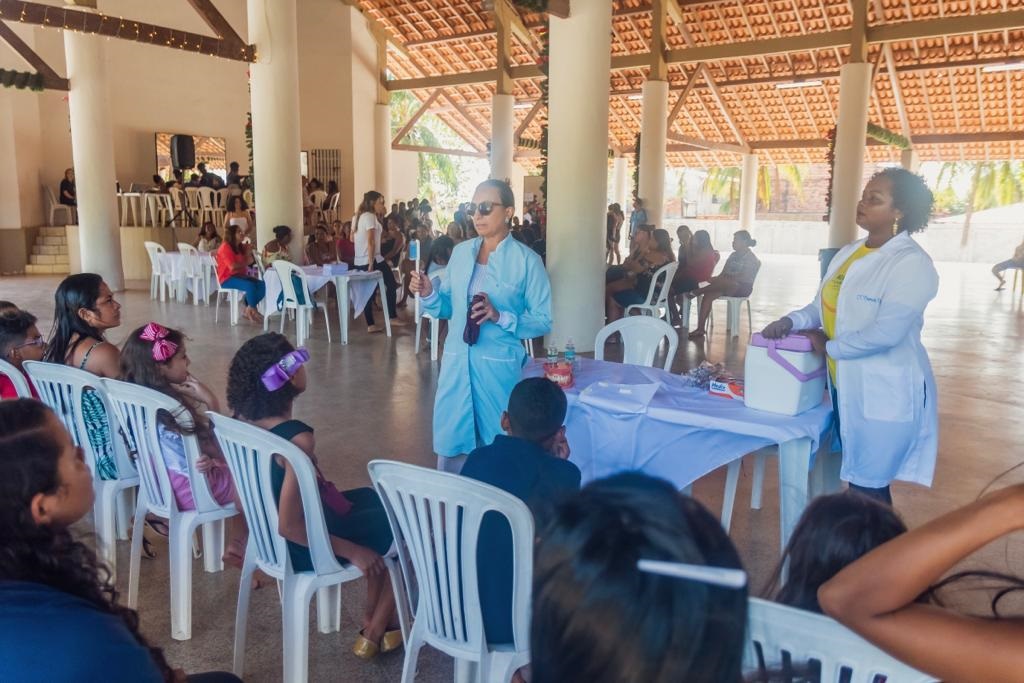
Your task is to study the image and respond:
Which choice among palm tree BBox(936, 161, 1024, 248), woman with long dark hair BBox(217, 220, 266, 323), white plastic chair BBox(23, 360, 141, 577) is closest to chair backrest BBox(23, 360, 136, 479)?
white plastic chair BBox(23, 360, 141, 577)

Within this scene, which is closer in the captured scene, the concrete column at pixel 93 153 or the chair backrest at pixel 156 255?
the chair backrest at pixel 156 255

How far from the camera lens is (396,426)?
4867mm

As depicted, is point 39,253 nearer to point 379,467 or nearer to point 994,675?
point 379,467

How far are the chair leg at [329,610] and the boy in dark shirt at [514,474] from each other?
835mm

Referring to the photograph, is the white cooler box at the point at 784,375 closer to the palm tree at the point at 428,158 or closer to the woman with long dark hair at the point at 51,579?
the woman with long dark hair at the point at 51,579

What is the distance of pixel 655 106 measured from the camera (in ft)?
44.1

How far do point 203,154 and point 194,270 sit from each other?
8365mm

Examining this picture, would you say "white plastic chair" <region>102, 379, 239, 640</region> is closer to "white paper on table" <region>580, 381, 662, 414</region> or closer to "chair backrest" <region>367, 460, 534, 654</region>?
"chair backrest" <region>367, 460, 534, 654</region>

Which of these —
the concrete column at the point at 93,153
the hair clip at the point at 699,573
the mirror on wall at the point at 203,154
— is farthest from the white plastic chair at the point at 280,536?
the mirror on wall at the point at 203,154

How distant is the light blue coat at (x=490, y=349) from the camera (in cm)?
303

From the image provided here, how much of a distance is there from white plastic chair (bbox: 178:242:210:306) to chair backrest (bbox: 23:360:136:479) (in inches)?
307

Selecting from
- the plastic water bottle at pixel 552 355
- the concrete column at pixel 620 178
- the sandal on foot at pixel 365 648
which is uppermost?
the concrete column at pixel 620 178

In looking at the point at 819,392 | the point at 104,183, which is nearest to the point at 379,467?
the point at 819,392

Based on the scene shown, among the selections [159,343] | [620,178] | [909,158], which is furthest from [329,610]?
[620,178]
